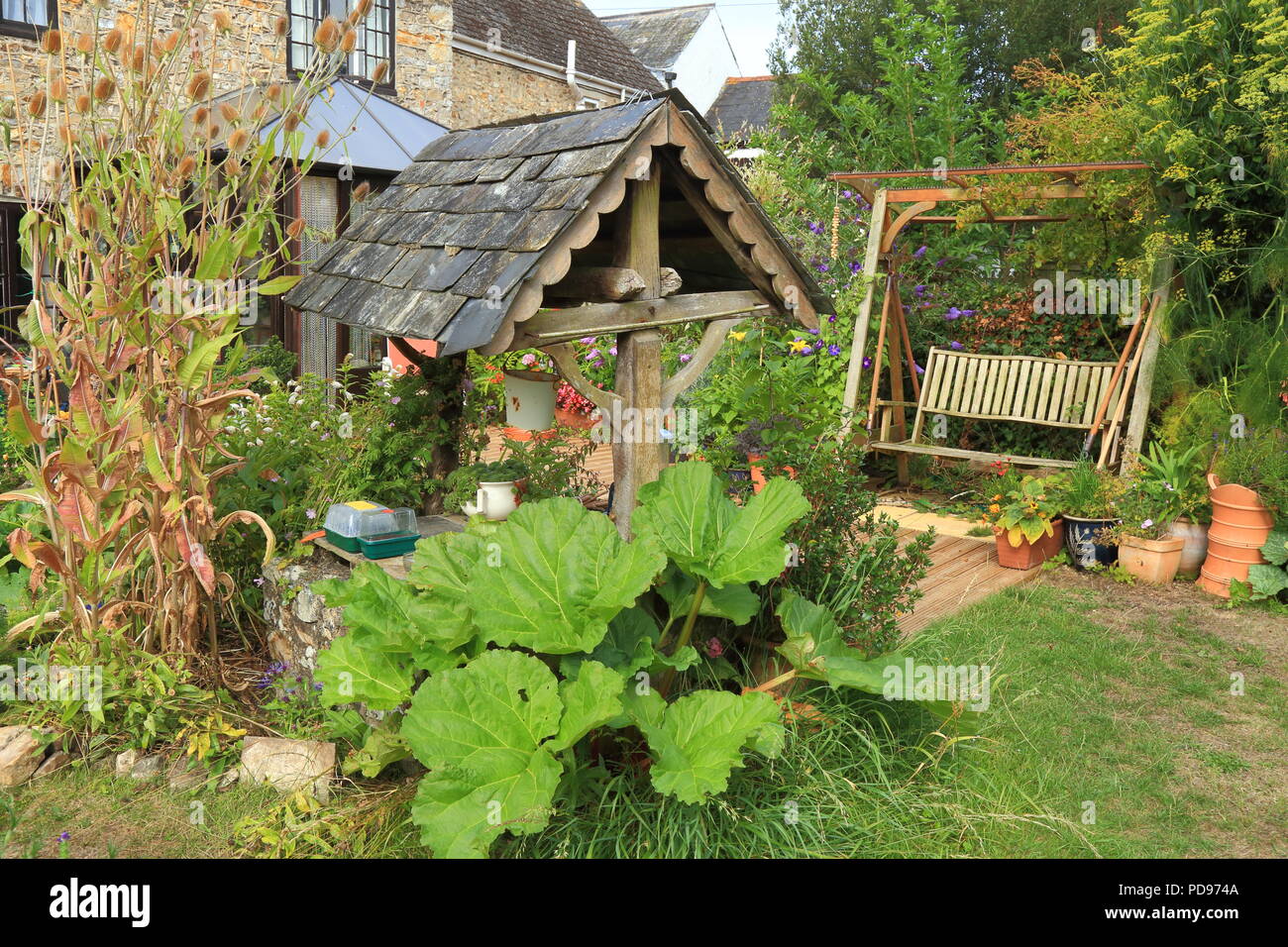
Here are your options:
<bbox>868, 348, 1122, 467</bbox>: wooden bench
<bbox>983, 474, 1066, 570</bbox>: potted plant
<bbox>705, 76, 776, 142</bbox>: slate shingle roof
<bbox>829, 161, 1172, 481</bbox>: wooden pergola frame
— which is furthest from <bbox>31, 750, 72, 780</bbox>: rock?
<bbox>705, 76, 776, 142</bbox>: slate shingle roof

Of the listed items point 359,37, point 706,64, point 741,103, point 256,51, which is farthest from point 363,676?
point 706,64

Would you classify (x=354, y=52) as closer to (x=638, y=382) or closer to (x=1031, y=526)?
(x=1031, y=526)

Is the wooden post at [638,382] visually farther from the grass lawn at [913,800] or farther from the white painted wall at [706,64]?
the white painted wall at [706,64]

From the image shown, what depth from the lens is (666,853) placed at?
9.85 ft

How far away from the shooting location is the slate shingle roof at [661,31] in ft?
79.6

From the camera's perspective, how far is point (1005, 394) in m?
7.96

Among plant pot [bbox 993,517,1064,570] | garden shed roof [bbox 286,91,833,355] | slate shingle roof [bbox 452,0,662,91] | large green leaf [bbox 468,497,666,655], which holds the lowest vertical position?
plant pot [bbox 993,517,1064,570]

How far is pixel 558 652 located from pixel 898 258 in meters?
6.02

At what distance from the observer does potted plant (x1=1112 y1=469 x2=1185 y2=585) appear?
20.6 feet

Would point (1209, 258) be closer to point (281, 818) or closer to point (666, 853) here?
point (666, 853)

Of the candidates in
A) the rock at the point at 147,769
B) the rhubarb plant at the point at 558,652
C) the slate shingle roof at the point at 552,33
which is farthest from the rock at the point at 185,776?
the slate shingle roof at the point at 552,33

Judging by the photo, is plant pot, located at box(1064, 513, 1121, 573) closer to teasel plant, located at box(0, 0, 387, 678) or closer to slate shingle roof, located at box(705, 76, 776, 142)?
teasel plant, located at box(0, 0, 387, 678)

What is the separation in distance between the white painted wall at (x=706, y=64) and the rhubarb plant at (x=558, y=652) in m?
22.2

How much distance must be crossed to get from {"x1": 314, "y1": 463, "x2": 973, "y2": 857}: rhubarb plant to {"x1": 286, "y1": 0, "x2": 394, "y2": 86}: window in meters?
9.39
